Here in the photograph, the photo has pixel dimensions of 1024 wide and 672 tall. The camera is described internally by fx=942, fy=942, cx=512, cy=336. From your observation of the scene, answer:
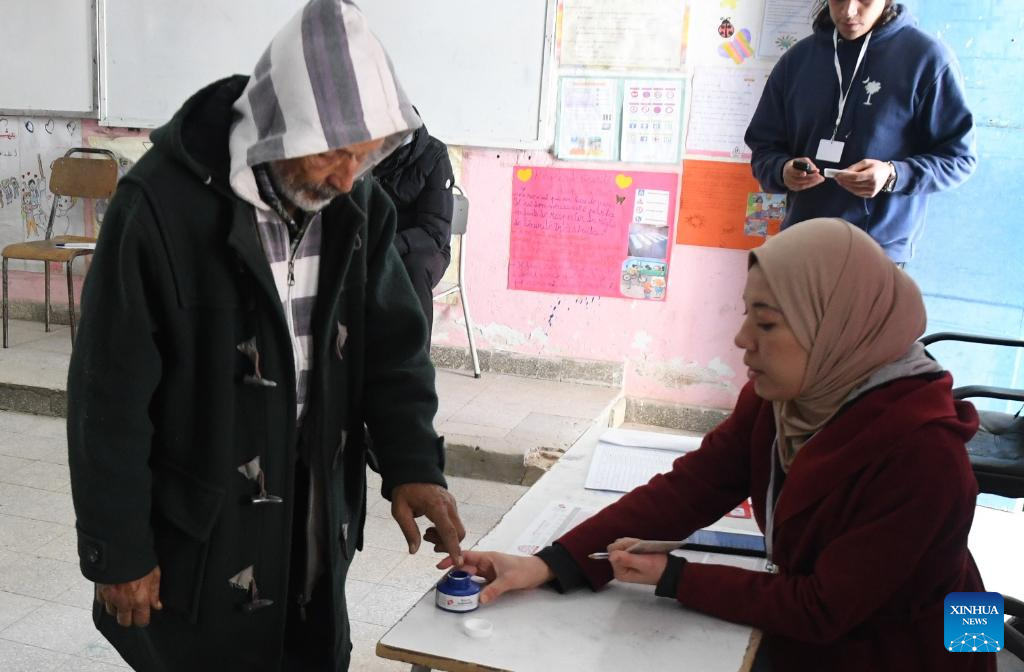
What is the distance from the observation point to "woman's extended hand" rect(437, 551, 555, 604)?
128 cm

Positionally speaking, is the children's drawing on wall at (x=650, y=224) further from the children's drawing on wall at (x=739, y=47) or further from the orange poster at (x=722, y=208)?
the children's drawing on wall at (x=739, y=47)

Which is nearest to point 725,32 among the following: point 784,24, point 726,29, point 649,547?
point 726,29

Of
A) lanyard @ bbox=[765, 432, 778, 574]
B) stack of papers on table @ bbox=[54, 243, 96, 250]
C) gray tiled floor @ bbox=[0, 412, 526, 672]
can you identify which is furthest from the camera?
stack of papers on table @ bbox=[54, 243, 96, 250]

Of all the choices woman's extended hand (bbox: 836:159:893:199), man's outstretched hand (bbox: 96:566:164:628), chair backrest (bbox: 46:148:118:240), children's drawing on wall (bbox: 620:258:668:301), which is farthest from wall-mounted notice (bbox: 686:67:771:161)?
man's outstretched hand (bbox: 96:566:164:628)

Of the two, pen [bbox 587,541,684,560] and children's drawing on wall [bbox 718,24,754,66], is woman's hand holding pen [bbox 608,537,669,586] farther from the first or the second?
children's drawing on wall [bbox 718,24,754,66]

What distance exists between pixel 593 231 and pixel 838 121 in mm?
1501

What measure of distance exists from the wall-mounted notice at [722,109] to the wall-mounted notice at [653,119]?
65 mm

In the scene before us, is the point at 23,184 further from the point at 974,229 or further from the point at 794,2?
the point at 974,229

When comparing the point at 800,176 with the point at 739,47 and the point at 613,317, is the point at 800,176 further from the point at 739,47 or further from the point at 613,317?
the point at 613,317

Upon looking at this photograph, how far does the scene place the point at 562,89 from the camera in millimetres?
4258

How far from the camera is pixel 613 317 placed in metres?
4.39

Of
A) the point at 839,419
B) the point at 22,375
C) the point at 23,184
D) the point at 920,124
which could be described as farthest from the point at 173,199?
the point at 23,184

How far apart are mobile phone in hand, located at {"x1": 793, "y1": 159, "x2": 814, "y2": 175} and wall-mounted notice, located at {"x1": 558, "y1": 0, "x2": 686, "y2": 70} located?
1.33 m

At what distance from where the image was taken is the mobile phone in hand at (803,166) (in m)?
2.92
